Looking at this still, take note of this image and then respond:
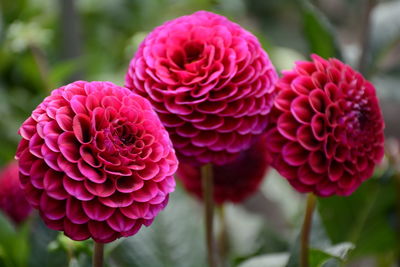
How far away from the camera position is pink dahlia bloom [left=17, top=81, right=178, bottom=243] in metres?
0.30

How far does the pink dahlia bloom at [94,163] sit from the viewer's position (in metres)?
0.30

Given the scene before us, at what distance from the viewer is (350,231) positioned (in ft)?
1.95

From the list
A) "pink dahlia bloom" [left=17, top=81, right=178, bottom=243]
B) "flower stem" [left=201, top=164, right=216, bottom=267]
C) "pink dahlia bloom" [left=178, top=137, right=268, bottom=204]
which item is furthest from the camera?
"pink dahlia bloom" [left=178, top=137, right=268, bottom=204]

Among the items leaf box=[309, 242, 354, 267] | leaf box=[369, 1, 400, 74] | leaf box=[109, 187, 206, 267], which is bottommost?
leaf box=[309, 242, 354, 267]

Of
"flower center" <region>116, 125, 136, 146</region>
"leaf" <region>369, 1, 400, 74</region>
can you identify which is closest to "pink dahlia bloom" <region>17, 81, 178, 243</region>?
"flower center" <region>116, 125, 136, 146</region>

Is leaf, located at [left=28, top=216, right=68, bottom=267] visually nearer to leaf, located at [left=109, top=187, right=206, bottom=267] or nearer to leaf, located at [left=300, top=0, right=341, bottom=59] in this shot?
leaf, located at [left=109, top=187, right=206, bottom=267]

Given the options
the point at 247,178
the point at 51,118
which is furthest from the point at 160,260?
the point at 51,118

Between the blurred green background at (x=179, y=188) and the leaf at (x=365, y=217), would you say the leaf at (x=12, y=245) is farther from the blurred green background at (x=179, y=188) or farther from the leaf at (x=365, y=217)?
the leaf at (x=365, y=217)

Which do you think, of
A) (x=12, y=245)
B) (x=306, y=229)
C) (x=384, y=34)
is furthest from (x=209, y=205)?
(x=384, y=34)

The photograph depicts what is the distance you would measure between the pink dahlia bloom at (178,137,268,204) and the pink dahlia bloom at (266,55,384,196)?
0.47 feet

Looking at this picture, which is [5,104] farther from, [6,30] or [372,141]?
[372,141]

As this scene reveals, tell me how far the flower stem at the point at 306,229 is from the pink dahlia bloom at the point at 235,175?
12 cm

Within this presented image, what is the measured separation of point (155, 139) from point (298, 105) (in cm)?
10

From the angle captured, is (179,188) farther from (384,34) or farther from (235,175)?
(384,34)
